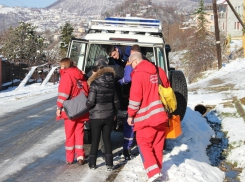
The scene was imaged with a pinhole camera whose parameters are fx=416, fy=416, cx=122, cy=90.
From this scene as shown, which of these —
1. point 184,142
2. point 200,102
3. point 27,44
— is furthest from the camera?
point 27,44

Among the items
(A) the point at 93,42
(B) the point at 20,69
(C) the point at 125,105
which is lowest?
(B) the point at 20,69

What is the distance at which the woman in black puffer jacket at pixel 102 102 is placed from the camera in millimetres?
6742

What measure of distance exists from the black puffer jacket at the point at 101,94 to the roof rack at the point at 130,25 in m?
2.03

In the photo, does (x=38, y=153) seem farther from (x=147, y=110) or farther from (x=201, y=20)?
(x=201, y=20)

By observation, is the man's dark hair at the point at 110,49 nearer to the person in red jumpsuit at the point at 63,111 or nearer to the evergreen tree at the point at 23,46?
the person in red jumpsuit at the point at 63,111

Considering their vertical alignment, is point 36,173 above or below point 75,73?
below

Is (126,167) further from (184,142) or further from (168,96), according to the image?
(184,142)

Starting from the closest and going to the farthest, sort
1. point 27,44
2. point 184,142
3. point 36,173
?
point 36,173 < point 184,142 < point 27,44

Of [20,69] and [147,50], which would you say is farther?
[20,69]

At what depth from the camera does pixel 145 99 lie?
6105mm

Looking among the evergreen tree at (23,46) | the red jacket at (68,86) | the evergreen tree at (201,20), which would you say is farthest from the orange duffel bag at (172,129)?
the evergreen tree at (201,20)

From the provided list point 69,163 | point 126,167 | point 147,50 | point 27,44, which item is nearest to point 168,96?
point 126,167

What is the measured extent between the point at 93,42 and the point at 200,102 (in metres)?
7.94

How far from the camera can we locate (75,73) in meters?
7.19
